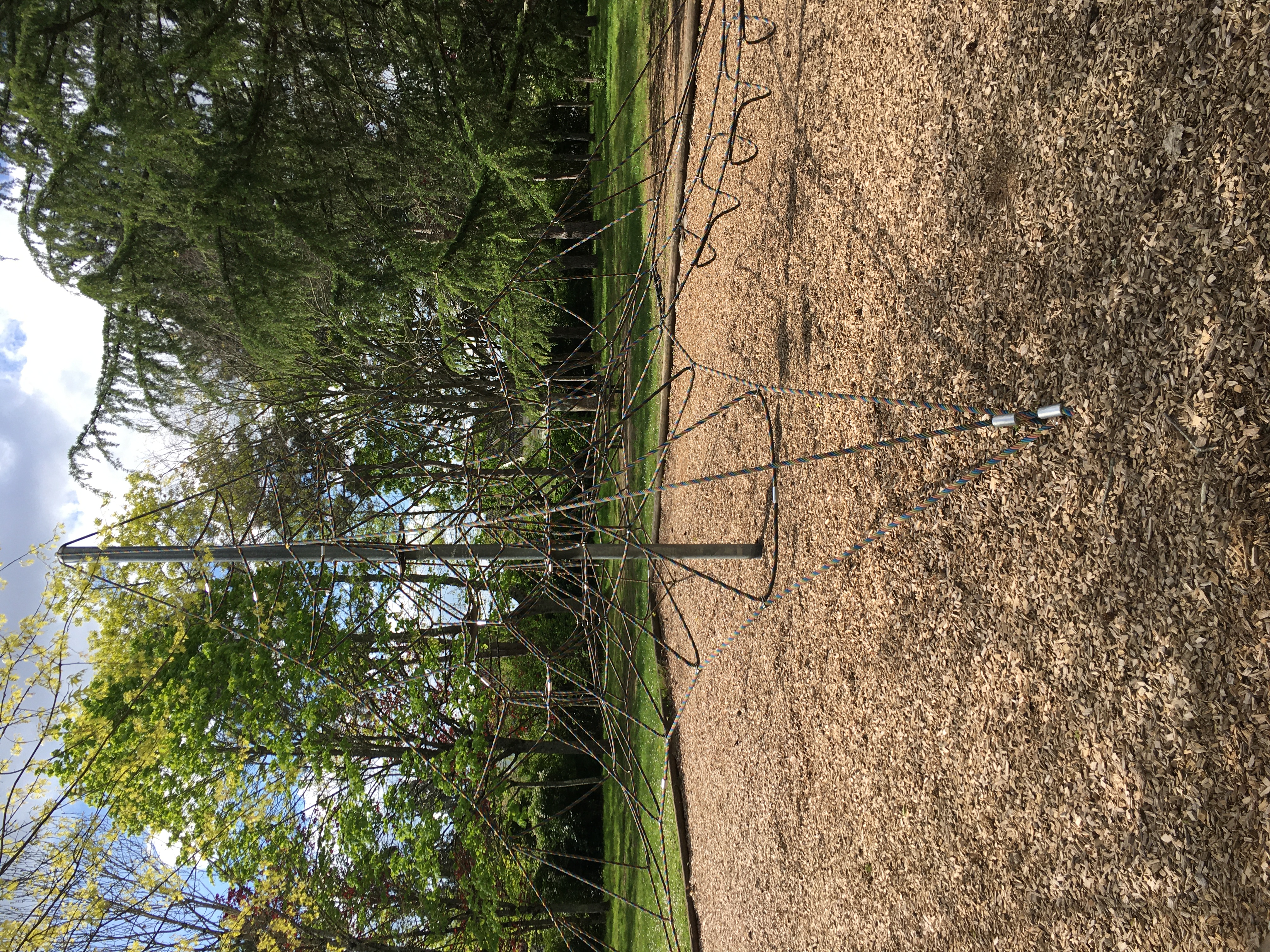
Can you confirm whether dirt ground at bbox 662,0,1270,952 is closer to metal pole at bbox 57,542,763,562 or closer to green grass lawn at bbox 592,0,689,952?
metal pole at bbox 57,542,763,562

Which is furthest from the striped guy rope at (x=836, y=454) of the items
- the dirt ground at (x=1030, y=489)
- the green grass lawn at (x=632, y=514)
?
the green grass lawn at (x=632, y=514)

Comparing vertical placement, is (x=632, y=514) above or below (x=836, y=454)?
below

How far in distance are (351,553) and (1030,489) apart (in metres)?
3.22

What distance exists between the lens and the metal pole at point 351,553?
3.84 m

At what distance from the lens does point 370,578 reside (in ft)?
19.3

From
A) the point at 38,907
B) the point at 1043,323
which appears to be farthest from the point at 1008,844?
the point at 38,907

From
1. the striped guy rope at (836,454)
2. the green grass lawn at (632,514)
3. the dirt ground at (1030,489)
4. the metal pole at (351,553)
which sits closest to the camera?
the dirt ground at (1030,489)

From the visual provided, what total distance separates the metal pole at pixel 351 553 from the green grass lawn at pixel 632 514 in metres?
3.45

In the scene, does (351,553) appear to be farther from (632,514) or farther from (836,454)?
(632,514)

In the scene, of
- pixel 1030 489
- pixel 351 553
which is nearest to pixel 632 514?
pixel 351 553

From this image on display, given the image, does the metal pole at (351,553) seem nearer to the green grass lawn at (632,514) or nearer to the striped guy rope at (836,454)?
the striped guy rope at (836,454)

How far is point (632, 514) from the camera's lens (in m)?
7.64

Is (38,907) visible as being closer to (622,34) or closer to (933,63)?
(933,63)

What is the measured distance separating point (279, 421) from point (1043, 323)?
31.6ft
